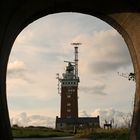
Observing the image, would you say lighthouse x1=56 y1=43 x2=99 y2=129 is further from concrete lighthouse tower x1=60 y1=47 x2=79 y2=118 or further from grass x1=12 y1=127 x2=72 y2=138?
grass x1=12 y1=127 x2=72 y2=138

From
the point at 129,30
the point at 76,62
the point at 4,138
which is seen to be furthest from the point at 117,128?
the point at 76,62

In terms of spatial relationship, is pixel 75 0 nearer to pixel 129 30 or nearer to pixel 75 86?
pixel 129 30

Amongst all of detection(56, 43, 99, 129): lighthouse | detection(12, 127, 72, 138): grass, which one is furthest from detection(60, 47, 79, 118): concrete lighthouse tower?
detection(12, 127, 72, 138): grass

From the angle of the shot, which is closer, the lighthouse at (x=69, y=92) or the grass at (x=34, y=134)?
the grass at (x=34, y=134)

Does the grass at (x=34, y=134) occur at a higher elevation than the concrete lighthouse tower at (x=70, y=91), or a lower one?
lower

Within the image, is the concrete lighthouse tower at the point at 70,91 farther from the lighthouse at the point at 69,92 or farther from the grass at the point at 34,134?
the grass at the point at 34,134

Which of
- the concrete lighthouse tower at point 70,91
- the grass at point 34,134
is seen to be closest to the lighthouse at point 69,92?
the concrete lighthouse tower at point 70,91

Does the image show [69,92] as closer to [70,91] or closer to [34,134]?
[70,91]

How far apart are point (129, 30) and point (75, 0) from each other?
2.38 meters

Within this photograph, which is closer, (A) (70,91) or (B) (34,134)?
(B) (34,134)

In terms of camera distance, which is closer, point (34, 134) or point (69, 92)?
point (34, 134)

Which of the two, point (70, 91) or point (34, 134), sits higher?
point (70, 91)

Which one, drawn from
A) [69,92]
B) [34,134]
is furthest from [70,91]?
[34,134]

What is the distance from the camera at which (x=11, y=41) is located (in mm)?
18000
